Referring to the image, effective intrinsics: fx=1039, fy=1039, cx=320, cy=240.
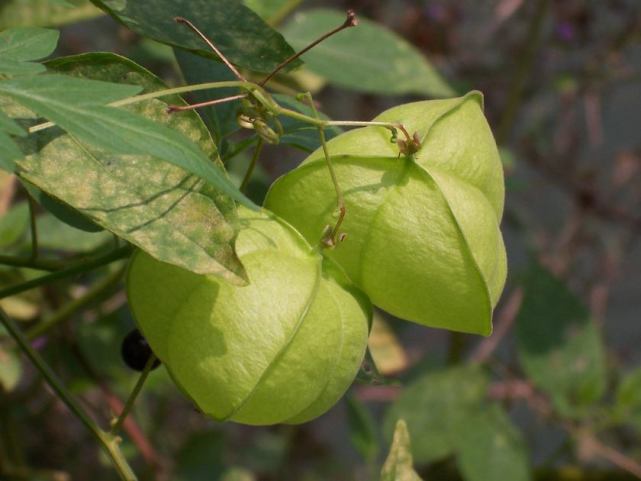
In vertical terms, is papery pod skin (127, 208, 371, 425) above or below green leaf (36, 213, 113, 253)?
above

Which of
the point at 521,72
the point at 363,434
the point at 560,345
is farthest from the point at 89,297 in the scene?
the point at 521,72

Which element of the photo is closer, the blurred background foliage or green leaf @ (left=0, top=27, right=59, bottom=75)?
green leaf @ (left=0, top=27, right=59, bottom=75)

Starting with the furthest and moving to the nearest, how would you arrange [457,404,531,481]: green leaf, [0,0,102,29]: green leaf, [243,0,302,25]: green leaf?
[457,404,531,481]: green leaf, [243,0,302,25]: green leaf, [0,0,102,29]: green leaf

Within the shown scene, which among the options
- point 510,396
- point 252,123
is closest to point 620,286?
point 510,396

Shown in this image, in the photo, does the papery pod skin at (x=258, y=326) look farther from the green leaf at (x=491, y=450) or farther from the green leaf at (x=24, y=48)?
the green leaf at (x=491, y=450)

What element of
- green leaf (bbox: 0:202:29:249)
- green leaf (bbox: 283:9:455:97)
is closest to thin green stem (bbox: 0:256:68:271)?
green leaf (bbox: 0:202:29:249)

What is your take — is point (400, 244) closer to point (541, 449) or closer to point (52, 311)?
point (52, 311)

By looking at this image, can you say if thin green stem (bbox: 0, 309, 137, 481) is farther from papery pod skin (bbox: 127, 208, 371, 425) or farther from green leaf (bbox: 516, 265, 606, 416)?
green leaf (bbox: 516, 265, 606, 416)
